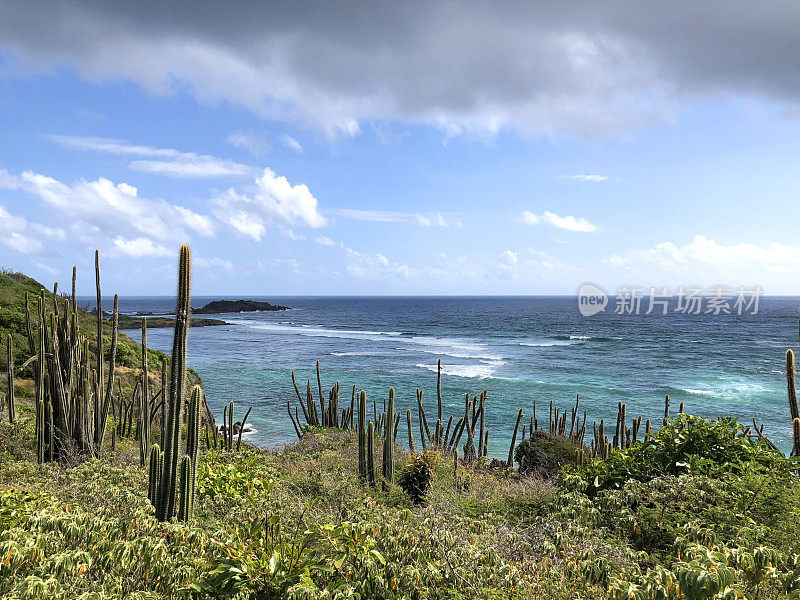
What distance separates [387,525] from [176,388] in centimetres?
264

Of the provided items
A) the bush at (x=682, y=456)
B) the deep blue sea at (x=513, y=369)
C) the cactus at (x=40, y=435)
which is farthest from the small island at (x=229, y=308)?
the bush at (x=682, y=456)

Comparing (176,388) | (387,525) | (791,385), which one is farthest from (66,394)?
(791,385)

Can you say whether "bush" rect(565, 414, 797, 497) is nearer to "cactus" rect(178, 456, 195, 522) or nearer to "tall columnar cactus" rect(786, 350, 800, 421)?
"tall columnar cactus" rect(786, 350, 800, 421)

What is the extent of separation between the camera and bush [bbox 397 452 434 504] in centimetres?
923

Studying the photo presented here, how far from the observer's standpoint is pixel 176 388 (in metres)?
5.31

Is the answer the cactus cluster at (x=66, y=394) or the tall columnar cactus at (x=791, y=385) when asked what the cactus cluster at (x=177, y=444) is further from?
the tall columnar cactus at (x=791, y=385)

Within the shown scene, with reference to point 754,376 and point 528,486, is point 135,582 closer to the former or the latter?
point 528,486

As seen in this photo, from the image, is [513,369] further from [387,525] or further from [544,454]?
[387,525]

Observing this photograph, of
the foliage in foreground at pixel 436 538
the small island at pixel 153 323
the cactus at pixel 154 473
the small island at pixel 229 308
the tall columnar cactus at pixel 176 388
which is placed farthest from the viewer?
the small island at pixel 229 308

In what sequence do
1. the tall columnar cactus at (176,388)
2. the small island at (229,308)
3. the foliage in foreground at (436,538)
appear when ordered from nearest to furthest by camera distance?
the foliage in foreground at (436,538) → the tall columnar cactus at (176,388) → the small island at (229,308)

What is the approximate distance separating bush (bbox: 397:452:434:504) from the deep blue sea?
31.1ft

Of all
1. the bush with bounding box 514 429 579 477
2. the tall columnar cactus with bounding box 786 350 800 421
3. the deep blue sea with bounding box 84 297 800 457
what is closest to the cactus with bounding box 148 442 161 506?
the tall columnar cactus with bounding box 786 350 800 421

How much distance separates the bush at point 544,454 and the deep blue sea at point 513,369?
13.4ft

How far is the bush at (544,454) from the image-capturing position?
1323 centimetres
